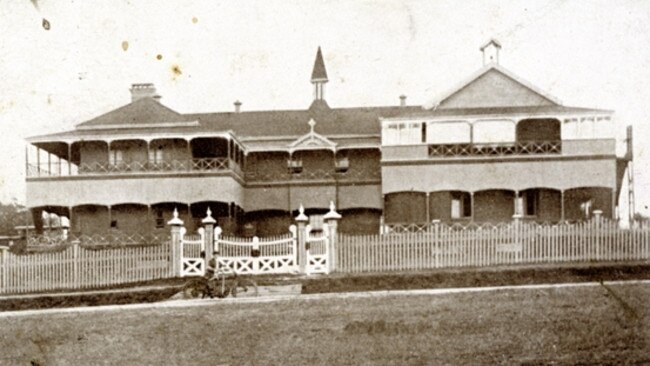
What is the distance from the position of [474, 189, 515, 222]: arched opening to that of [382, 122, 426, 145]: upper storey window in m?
3.63

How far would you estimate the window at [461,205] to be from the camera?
38022 mm

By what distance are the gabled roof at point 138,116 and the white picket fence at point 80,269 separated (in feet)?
40.0

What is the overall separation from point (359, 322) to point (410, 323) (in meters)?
0.92

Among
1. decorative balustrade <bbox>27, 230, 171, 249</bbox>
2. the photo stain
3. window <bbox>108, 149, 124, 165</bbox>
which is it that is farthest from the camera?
window <bbox>108, 149, 124, 165</bbox>

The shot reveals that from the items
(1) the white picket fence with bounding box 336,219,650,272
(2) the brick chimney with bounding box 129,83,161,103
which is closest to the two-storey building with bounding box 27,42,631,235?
(2) the brick chimney with bounding box 129,83,161,103

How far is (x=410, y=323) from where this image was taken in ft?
49.9

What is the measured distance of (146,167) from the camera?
3791cm

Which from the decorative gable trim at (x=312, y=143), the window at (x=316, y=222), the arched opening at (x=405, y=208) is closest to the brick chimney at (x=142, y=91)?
the decorative gable trim at (x=312, y=143)

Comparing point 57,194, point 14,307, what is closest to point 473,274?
point 14,307

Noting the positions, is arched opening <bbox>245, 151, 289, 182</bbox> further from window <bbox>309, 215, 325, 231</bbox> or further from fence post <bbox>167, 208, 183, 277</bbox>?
fence post <bbox>167, 208, 183, 277</bbox>

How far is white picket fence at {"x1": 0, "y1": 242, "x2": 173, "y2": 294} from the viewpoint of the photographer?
26.8 meters

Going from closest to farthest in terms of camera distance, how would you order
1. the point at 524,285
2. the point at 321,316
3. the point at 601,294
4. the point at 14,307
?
1. the point at 321,316
2. the point at 601,294
3. the point at 524,285
4. the point at 14,307

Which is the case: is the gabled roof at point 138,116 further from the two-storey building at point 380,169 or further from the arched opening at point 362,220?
the arched opening at point 362,220

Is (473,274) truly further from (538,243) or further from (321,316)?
(321,316)
